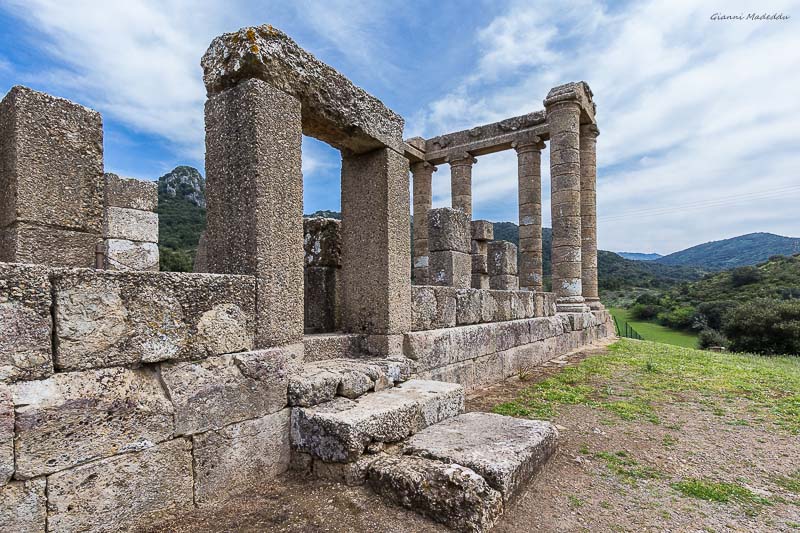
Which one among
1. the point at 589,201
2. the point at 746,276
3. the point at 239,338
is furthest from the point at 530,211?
the point at 746,276

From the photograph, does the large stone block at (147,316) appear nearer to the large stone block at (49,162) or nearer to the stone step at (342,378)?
the stone step at (342,378)

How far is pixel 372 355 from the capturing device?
16.2 ft

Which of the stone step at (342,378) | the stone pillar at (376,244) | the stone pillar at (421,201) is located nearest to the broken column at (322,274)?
the stone pillar at (376,244)

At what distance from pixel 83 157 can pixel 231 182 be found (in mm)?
1128

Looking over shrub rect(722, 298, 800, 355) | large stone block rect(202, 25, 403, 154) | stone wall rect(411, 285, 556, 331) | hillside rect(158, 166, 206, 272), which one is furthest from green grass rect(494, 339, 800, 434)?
shrub rect(722, 298, 800, 355)

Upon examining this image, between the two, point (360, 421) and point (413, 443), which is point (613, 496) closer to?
point (413, 443)

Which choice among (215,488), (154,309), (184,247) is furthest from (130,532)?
(184,247)

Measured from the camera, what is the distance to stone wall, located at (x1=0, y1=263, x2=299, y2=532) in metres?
2.31

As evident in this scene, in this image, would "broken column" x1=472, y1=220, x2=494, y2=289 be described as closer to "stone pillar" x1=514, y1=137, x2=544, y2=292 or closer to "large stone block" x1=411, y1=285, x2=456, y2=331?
"stone pillar" x1=514, y1=137, x2=544, y2=292

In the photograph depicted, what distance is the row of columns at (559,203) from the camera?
1335cm

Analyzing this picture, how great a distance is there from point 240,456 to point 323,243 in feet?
8.65

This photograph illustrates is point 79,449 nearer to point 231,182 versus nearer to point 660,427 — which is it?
point 231,182

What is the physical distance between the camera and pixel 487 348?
712cm

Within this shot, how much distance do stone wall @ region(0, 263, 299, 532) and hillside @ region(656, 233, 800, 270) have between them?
466 feet
